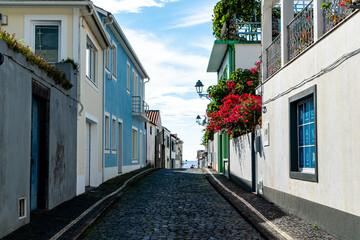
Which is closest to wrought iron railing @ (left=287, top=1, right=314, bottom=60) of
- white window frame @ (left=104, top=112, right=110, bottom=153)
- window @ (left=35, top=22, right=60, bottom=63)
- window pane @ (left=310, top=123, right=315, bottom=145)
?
window pane @ (left=310, top=123, right=315, bottom=145)

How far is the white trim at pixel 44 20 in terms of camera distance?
40.1 feet

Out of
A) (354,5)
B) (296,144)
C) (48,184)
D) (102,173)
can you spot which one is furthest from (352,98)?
(102,173)

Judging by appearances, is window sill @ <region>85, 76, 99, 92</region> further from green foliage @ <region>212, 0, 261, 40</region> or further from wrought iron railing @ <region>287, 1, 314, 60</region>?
green foliage @ <region>212, 0, 261, 40</region>

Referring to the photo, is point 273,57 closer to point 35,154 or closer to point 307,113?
point 307,113

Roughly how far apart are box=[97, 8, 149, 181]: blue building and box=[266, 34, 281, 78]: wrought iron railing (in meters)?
6.81

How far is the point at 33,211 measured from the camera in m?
8.95

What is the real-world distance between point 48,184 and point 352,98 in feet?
20.5

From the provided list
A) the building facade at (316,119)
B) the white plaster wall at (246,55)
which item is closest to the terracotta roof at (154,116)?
the white plaster wall at (246,55)

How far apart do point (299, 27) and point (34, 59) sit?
5207mm

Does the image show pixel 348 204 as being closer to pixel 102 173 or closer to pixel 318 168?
pixel 318 168

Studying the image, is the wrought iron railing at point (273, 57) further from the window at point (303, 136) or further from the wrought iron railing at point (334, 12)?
the wrought iron railing at point (334, 12)

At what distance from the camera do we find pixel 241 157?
15164 millimetres

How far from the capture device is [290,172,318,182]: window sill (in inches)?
297

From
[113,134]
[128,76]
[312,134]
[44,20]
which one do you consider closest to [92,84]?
[44,20]
